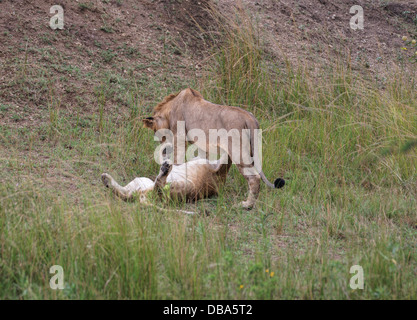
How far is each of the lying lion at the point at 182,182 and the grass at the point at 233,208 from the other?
172 millimetres

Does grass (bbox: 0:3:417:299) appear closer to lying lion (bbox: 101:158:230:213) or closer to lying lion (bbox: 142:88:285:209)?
lying lion (bbox: 101:158:230:213)

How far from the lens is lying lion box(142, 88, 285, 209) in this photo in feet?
16.7

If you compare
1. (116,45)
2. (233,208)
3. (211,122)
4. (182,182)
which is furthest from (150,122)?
(116,45)

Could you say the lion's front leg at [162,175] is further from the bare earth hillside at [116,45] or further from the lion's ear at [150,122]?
the bare earth hillside at [116,45]

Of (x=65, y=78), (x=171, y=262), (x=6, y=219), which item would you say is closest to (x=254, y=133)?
(x=171, y=262)

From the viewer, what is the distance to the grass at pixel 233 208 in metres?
3.29


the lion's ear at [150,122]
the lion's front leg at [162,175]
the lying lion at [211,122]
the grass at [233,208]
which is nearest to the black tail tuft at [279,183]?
the lying lion at [211,122]

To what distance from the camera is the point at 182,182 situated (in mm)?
5160

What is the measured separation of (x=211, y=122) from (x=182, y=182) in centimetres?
68

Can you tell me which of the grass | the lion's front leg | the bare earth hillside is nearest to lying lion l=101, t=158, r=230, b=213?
the lion's front leg

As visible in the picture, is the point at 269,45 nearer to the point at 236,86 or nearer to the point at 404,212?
the point at 236,86

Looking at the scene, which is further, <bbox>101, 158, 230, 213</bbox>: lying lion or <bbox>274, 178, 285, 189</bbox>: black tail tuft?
<bbox>101, 158, 230, 213</bbox>: lying lion

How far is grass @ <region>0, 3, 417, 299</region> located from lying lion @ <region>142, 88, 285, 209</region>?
0.91 ft
